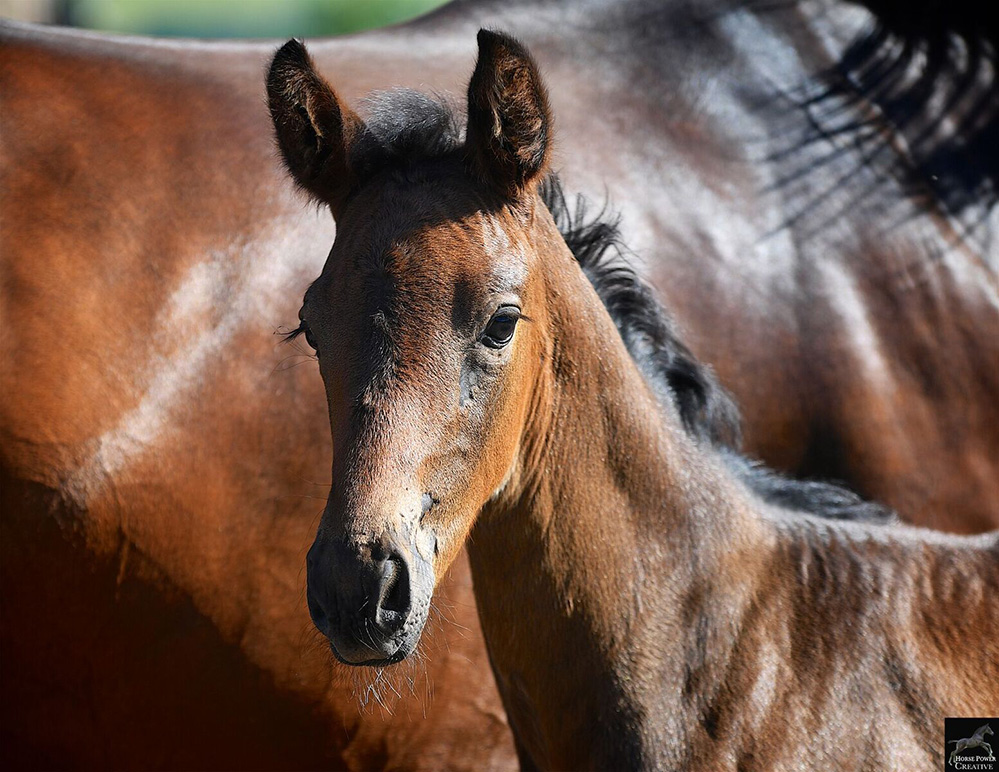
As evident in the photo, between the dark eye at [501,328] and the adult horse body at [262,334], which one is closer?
the dark eye at [501,328]

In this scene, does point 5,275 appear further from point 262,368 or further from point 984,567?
point 984,567

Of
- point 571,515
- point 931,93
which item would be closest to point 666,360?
point 571,515

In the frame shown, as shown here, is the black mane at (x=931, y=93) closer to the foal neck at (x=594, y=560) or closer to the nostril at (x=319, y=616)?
the foal neck at (x=594, y=560)

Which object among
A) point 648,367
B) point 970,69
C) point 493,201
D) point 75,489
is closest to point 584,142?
point 648,367

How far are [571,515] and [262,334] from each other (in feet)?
4.43

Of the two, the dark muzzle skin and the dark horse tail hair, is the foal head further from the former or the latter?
the dark horse tail hair

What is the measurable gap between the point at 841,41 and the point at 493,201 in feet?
8.92

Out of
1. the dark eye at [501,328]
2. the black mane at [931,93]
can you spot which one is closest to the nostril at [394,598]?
the dark eye at [501,328]

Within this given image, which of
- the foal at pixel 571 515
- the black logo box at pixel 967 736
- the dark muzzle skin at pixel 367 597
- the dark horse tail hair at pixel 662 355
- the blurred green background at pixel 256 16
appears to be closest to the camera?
the dark muzzle skin at pixel 367 597

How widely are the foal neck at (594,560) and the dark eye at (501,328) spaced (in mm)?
256

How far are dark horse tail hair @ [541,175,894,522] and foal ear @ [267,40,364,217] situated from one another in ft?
2.05

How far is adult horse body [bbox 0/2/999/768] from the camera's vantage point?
10.4ft

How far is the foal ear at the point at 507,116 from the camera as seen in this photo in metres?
2.38

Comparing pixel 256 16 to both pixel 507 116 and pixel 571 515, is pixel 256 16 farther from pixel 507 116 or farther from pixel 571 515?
pixel 571 515
